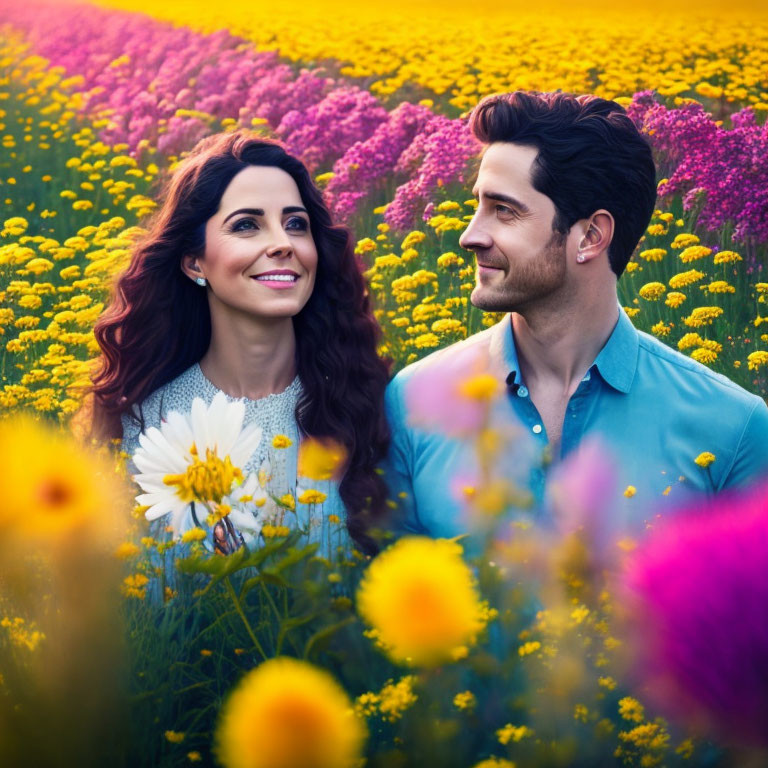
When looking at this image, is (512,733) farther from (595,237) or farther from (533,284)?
(595,237)

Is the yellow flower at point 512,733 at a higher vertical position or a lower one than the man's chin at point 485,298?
lower

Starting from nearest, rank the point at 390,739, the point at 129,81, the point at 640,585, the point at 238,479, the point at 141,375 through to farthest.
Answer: the point at 640,585
the point at 390,739
the point at 238,479
the point at 141,375
the point at 129,81

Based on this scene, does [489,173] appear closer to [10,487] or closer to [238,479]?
[238,479]

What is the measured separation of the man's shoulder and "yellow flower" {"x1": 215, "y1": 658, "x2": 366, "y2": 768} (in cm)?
160

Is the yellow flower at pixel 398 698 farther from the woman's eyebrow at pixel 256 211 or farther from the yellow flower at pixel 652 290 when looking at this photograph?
the yellow flower at pixel 652 290

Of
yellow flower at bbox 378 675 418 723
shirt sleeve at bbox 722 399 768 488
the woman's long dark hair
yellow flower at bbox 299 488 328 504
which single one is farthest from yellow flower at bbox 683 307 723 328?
yellow flower at bbox 378 675 418 723

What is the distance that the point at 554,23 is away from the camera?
4.82 metres

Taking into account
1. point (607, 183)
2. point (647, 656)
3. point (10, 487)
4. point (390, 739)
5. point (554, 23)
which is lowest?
point (390, 739)

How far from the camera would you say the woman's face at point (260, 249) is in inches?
88.9

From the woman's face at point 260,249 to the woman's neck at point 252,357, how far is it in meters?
0.06

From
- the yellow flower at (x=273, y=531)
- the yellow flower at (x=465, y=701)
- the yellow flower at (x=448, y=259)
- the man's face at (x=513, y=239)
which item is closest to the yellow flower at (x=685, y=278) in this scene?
the man's face at (x=513, y=239)

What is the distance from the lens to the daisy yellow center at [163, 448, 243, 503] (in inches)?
35.6

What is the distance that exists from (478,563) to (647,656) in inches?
10.3

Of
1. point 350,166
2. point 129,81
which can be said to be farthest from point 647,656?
point 129,81
